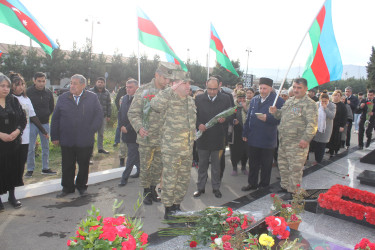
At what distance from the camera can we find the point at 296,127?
461 centimetres

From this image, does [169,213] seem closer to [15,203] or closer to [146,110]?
[146,110]

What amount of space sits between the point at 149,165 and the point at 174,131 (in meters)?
0.94

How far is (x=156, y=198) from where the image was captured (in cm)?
452

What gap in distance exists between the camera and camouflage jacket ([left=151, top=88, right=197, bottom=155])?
371 centimetres

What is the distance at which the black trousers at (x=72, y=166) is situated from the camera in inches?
180

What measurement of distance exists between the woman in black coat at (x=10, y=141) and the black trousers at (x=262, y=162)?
3683 millimetres

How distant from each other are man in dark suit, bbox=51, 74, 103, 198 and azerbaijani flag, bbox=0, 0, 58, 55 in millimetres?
698

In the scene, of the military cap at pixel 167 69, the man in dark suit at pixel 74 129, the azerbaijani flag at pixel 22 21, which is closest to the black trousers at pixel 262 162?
the military cap at pixel 167 69

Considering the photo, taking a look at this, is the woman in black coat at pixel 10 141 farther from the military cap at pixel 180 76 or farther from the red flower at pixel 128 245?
the red flower at pixel 128 245

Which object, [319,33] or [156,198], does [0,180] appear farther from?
[319,33]

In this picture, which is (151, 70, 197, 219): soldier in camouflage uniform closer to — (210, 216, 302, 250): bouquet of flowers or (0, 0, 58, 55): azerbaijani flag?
(210, 216, 302, 250): bouquet of flowers

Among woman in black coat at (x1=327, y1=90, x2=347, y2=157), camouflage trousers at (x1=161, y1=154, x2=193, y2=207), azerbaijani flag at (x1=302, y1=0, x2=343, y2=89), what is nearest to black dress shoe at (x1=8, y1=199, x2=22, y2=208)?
camouflage trousers at (x1=161, y1=154, x2=193, y2=207)

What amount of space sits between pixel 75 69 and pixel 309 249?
33185mm

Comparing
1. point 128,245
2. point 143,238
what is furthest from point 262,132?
point 128,245
